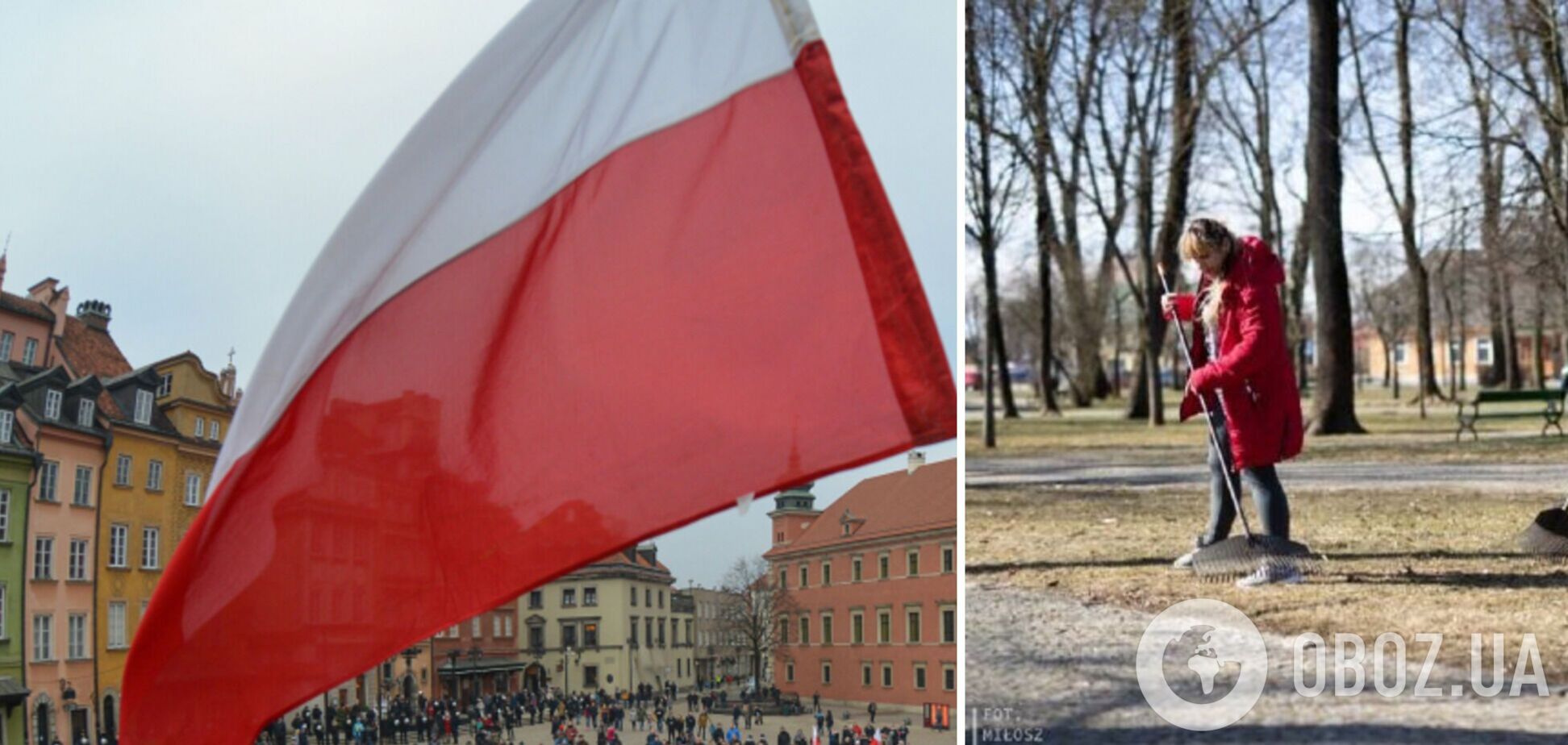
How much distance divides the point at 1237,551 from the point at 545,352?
2.12 metres

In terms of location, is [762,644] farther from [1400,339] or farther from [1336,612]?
[1400,339]

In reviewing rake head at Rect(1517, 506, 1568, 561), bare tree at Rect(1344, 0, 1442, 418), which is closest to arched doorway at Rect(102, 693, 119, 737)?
rake head at Rect(1517, 506, 1568, 561)

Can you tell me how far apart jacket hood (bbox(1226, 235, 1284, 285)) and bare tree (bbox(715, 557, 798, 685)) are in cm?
164

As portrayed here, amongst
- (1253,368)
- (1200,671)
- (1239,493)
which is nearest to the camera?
(1200,671)

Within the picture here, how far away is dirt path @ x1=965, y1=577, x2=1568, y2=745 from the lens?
2.58 m

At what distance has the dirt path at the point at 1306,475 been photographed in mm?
3824

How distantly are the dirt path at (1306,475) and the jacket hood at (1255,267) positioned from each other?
0.48m

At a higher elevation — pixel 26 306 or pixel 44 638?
pixel 26 306

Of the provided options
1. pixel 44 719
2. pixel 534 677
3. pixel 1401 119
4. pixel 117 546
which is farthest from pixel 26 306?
pixel 1401 119

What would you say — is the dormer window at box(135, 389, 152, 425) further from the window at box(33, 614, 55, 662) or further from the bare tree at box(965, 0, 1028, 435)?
the bare tree at box(965, 0, 1028, 435)

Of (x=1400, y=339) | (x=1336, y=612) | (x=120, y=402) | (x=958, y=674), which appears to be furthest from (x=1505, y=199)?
(x=120, y=402)

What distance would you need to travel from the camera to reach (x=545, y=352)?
1.62 m

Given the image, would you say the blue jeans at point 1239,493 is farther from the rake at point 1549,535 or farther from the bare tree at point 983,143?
the bare tree at point 983,143

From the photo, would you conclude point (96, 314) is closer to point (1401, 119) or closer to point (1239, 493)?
point (1239, 493)
